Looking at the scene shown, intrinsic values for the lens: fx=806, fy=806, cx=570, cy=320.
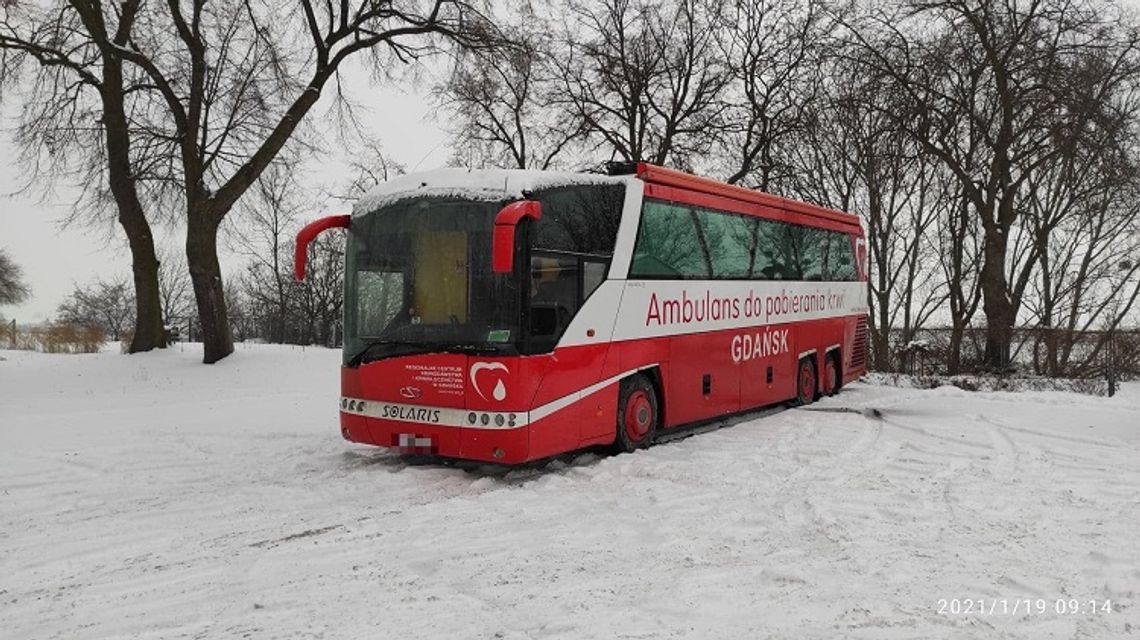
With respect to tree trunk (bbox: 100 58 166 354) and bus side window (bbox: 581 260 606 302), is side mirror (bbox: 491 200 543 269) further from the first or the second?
tree trunk (bbox: 100 58 166 354)

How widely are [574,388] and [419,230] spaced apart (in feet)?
7.22

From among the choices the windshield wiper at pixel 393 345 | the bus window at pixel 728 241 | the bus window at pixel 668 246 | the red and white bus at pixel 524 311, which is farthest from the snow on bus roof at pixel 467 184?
the bus window at pixel 728 241

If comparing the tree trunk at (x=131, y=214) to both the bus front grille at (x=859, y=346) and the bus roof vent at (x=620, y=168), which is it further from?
the bus front grille at (x=859, y=346)

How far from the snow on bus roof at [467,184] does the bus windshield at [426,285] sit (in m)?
0.10

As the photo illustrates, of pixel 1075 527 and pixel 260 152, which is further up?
pixel 260 152

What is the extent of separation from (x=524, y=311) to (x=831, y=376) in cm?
902

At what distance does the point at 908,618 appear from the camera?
4.23 metres

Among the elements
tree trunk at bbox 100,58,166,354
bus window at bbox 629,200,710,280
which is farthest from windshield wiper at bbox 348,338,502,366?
tree trunk at bbox 100,58,166,354

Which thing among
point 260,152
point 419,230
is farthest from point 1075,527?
Answer: point 260,152

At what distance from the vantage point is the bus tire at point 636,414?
8961mm

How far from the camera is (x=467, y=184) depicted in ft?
25.7

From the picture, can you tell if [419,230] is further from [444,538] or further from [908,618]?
[908,618]

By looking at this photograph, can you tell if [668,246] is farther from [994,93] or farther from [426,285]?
[994,93]

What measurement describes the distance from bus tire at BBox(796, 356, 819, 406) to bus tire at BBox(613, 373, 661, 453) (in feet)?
15.3
